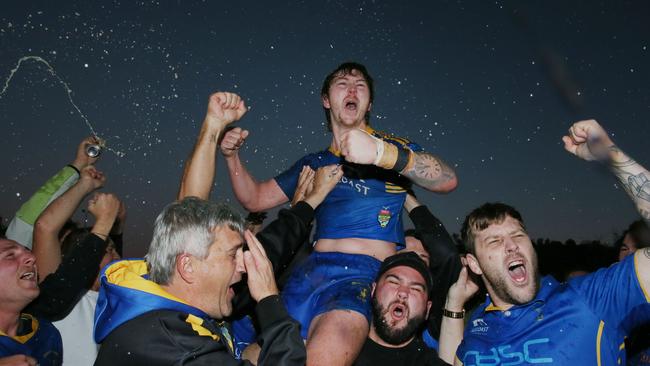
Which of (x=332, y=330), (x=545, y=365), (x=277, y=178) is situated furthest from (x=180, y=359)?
(x=277, y=178)

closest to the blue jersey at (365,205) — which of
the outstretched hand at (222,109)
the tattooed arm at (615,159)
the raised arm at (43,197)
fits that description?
the outstretched hand at (222,109)

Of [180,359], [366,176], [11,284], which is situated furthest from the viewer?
[366,176]

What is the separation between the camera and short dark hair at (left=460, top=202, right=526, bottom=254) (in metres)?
3.78

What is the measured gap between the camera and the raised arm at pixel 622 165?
113 inches

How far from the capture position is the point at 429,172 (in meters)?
3.95

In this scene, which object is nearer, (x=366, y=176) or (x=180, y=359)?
(x=180, y=359)

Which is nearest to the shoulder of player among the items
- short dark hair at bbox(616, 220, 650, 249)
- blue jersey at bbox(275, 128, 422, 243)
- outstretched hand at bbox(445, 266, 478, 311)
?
blue jersey at bbox(275, 128, 422, 243)

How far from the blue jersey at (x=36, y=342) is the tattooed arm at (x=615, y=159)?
3838 millimetres

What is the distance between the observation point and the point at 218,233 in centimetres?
311

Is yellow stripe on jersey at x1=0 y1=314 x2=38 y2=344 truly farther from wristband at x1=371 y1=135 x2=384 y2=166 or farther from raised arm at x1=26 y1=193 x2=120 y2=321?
wristband at x1=371 y1=135 x2=384 y2=166

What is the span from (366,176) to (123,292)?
2456 millimetres

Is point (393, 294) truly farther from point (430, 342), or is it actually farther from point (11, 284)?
point (11, 284)

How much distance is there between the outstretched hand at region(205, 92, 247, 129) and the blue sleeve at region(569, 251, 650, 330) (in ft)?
9.01

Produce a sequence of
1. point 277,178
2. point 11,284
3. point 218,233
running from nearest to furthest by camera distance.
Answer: point 218,233 < point 11,284 < point 277,178
